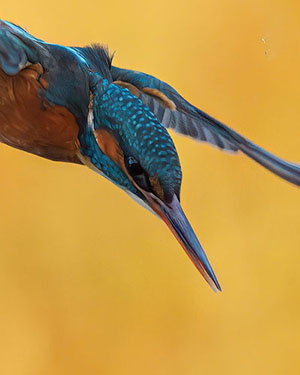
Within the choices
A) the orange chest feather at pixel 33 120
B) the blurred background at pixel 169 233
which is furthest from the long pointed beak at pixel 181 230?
the blurred background at pixel 169 233

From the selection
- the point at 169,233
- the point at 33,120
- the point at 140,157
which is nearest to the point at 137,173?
the point at 140,157

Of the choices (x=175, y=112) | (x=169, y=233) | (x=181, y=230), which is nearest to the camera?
(x=181, y=230)

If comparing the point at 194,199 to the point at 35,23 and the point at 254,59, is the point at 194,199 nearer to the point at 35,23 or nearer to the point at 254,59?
the point at 254,59

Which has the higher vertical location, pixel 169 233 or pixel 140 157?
pixel 140 157

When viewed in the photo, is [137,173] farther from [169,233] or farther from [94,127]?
[169,233]

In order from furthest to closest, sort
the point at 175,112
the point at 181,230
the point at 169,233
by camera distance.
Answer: the point at 169,233 < the point at 175,112 < the point at 181,230

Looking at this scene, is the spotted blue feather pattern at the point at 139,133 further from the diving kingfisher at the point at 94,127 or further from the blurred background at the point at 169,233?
the blurred background at the point at 169,233

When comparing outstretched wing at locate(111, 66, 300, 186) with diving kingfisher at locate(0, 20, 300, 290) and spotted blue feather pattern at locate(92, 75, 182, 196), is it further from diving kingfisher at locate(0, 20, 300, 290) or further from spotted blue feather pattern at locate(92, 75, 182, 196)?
spotted blue feather pattern at locate(92, 75, 182, 196)

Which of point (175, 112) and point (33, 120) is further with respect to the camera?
point (175, 112)
